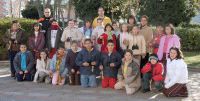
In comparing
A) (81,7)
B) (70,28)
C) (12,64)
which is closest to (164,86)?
(70,28)

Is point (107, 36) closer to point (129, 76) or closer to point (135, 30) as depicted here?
point (135, 30)

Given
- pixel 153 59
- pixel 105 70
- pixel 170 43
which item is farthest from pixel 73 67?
pixel 170 43

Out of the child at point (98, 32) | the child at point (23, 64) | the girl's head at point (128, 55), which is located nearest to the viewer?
the girl's head at point (128, 55)

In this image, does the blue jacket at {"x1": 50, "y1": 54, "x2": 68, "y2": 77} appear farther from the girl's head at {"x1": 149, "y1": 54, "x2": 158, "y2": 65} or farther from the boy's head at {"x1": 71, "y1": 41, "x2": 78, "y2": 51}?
the girl's head at {"x1": 149, "y1": 54, "x2": 158, "y2": 65}

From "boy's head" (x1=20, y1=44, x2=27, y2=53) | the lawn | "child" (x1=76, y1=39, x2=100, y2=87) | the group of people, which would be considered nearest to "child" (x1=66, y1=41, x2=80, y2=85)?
the group of people

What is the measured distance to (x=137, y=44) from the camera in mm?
9695

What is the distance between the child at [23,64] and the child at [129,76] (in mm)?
2510

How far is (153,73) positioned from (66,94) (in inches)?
77.1

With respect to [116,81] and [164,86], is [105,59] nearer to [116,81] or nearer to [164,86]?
[116,81]

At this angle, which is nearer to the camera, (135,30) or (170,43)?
(170,43)

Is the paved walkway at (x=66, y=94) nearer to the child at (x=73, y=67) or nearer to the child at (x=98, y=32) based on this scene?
the child at (x=73, y=67)

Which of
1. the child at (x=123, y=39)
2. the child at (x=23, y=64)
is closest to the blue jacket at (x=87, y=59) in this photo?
the child at (x=123, y=39)

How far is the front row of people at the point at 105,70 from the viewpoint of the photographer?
8.66 metres

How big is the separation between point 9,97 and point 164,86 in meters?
3.31
